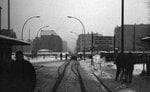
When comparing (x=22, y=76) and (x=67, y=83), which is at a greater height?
(x=22, y=76)

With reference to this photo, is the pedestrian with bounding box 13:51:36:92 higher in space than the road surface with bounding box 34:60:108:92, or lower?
higher

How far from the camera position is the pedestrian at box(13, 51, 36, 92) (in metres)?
6.90

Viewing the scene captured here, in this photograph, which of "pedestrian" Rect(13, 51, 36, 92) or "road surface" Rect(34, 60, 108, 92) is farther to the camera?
"road surface" Rect(34, 60, 108, 92)

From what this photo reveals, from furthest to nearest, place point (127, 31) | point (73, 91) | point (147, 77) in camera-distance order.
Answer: point (127, 31) → point (147, 77) → point (73, 91)

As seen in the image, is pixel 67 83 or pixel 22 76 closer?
pixel 22 76

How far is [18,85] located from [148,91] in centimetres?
781

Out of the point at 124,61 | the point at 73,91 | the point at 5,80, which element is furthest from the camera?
the point at 124,61

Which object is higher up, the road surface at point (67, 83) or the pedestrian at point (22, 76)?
the pedestrian at point (22, 76)

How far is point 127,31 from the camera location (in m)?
151

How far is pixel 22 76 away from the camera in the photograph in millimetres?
7008

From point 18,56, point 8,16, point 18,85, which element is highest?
point 8,16

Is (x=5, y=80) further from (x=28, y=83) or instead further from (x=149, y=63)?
(x=149, y=63)

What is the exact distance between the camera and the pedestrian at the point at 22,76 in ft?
22.6

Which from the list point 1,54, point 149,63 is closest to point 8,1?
point 1,54
